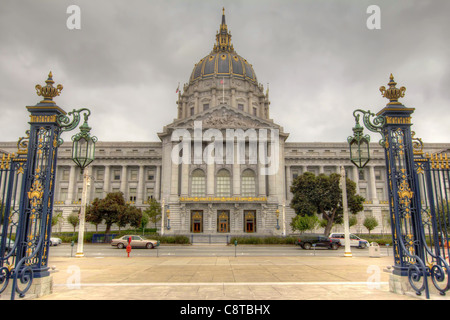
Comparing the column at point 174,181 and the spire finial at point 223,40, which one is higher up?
the spire finial at point 223,40

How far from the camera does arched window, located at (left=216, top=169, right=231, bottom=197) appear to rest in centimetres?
6269

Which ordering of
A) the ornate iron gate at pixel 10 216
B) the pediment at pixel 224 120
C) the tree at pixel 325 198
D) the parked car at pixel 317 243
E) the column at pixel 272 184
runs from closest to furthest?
the ornate iron gate at pixel 10 216
the parked car at pixel 317 243
the tree at pixel 325 198
the column at pixel 272 184
the pediment at pixel 224 120

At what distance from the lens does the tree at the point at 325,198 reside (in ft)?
A: 165

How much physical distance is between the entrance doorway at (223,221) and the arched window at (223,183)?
3790 millimetres

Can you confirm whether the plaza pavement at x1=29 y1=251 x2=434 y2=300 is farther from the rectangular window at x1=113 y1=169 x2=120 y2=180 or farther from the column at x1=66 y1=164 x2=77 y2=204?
the rectangular window at x1=113 y1=169 x2=120 y2=180

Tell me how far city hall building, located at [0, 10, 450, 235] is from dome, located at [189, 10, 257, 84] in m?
25.6

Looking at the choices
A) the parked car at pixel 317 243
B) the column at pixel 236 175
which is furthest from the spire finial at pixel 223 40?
the parked car at pixel 317 243

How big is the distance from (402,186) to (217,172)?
54276mm

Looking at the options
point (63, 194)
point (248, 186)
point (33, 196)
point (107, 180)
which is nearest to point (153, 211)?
point (248, 186)

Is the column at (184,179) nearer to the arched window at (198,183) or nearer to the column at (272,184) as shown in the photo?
the arched window at (198,183)

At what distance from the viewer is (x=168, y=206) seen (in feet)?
200

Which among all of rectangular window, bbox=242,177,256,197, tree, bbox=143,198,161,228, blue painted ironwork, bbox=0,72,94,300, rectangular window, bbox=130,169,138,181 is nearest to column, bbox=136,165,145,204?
rectangular window, bbox=130,169,138,181

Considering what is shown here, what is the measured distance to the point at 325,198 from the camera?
1987 inches
